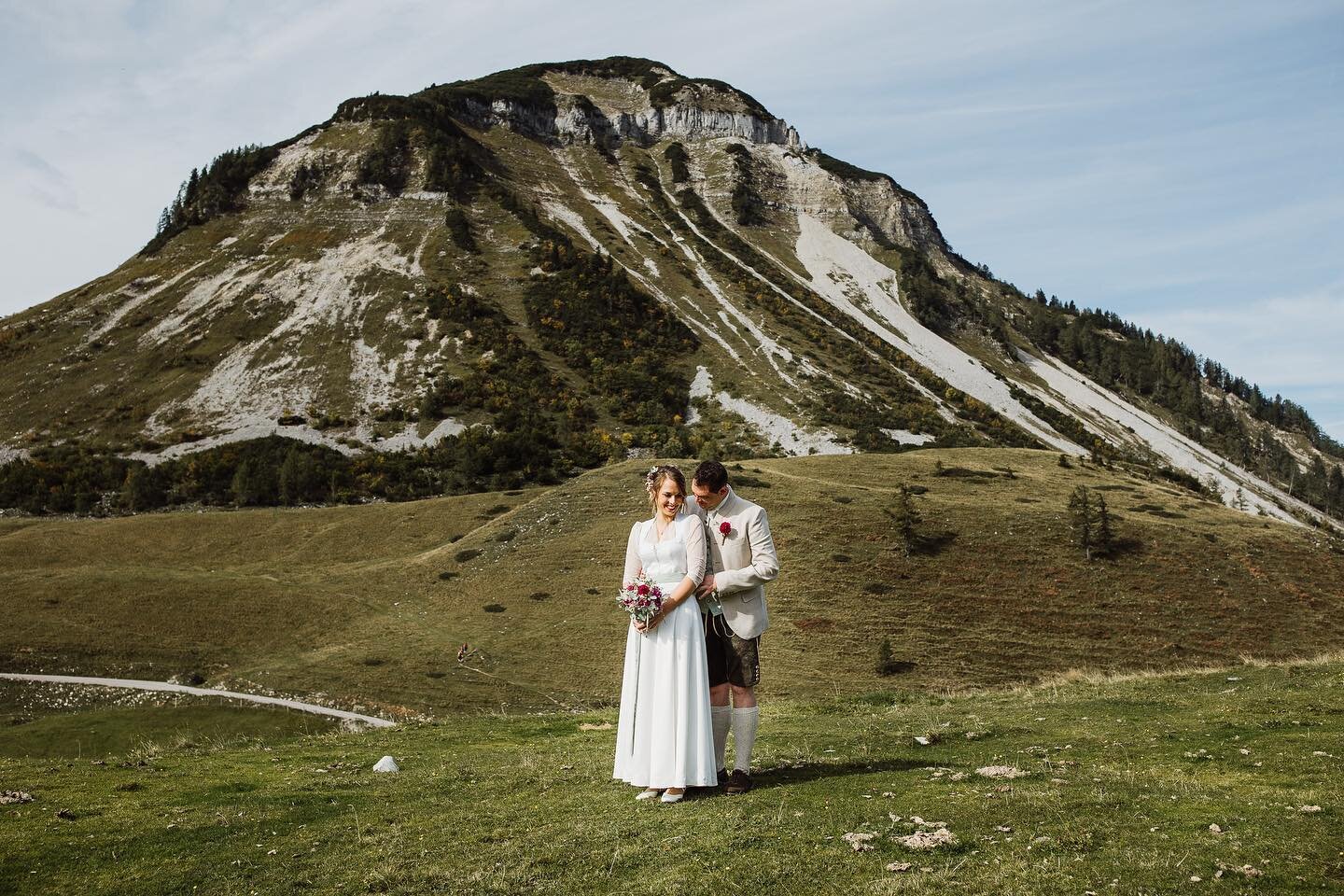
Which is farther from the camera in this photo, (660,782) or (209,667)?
(209,667)

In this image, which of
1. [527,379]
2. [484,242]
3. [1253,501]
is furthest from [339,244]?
[1253,501]

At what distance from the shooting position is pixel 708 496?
11.3 m

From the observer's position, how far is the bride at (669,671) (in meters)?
10.6

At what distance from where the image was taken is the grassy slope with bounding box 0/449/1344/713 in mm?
44531

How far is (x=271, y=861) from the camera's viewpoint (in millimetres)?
8664

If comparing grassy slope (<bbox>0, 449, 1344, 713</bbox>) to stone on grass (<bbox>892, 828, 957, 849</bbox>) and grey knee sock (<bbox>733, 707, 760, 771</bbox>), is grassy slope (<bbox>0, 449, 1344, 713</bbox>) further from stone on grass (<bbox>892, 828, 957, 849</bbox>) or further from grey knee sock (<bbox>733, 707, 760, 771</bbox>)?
stone on grass (<bbox>892, 828, 957, 849</bbox>)

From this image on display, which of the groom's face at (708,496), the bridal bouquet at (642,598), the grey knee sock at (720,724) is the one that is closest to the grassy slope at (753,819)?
the grey knee sock at (720,724)

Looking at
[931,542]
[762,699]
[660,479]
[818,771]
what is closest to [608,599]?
[762,699]

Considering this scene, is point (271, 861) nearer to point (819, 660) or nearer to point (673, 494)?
point (673, 494)

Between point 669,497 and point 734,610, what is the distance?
5.39 feet

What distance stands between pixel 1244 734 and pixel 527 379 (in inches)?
4831

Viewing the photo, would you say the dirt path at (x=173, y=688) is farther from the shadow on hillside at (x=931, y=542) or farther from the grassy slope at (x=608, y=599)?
the shadow on hillside at (x=931, y=542)

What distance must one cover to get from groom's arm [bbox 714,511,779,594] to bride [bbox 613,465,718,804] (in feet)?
1.16

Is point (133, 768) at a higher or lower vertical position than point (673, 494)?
lower
